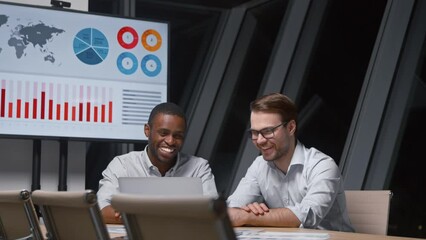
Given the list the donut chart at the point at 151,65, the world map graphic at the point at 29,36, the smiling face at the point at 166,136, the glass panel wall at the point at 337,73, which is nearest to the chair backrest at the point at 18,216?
the smiling face at the point at 166,136

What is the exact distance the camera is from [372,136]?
378cm

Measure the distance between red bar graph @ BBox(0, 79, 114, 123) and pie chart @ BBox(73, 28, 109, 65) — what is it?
0.20 metres

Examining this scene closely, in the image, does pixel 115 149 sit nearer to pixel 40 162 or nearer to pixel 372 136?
pixel 40 162

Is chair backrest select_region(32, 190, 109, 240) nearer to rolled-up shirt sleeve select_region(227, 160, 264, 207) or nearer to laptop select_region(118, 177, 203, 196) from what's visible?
laptop select_region(118, 177, 203, 196)

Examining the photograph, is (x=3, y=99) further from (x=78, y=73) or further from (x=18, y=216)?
(x=18, y=216)

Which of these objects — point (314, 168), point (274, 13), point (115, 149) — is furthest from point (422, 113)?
point (115, 149)

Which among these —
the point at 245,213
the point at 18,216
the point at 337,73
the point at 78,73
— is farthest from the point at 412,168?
the point at 18,216

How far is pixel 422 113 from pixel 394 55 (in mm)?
387

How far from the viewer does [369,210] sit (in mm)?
2783

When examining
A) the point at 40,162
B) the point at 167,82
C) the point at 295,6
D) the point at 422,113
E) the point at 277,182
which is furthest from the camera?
the point at 295,6

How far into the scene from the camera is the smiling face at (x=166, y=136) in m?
3.72

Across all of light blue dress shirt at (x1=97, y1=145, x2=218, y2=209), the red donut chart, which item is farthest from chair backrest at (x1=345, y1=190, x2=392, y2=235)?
the red donut chart

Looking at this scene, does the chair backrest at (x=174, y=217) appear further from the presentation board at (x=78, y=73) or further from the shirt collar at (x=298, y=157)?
the presentation board at (x=78, y=73)

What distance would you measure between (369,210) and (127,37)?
2.33 m
